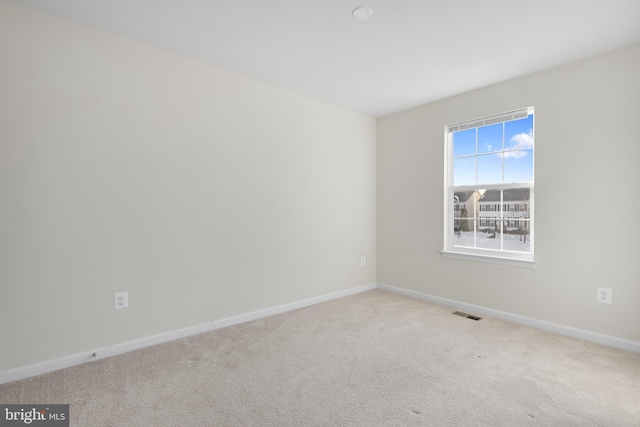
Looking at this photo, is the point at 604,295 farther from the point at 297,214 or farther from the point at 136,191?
the point at 136,191

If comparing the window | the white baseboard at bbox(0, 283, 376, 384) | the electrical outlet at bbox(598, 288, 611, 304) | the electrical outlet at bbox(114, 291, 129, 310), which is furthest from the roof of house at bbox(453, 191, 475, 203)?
the electrical outlet at bbox(114, 291, 129, 310)

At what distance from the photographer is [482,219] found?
3.44 metres

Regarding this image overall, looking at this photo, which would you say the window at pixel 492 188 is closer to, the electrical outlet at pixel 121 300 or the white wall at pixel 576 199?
the white wall at pixel 576 199

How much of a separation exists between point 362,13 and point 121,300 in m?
2.69

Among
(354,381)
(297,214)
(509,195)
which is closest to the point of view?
(354,381)

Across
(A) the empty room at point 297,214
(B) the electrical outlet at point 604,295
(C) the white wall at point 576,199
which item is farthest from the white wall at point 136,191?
(B) the electrical outlet at point 604,295

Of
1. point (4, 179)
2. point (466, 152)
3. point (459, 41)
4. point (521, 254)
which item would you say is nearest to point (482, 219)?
point (521, 254)

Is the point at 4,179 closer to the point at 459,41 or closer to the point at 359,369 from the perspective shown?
the point at 359,369

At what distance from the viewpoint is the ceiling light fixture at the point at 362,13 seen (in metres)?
2.02

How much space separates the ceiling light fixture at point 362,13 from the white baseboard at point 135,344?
2690 mm

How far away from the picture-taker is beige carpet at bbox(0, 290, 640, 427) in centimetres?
168

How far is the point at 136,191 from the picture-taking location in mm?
2463

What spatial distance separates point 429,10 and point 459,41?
51 cm

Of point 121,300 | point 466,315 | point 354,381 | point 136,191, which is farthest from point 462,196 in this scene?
point 121,300
